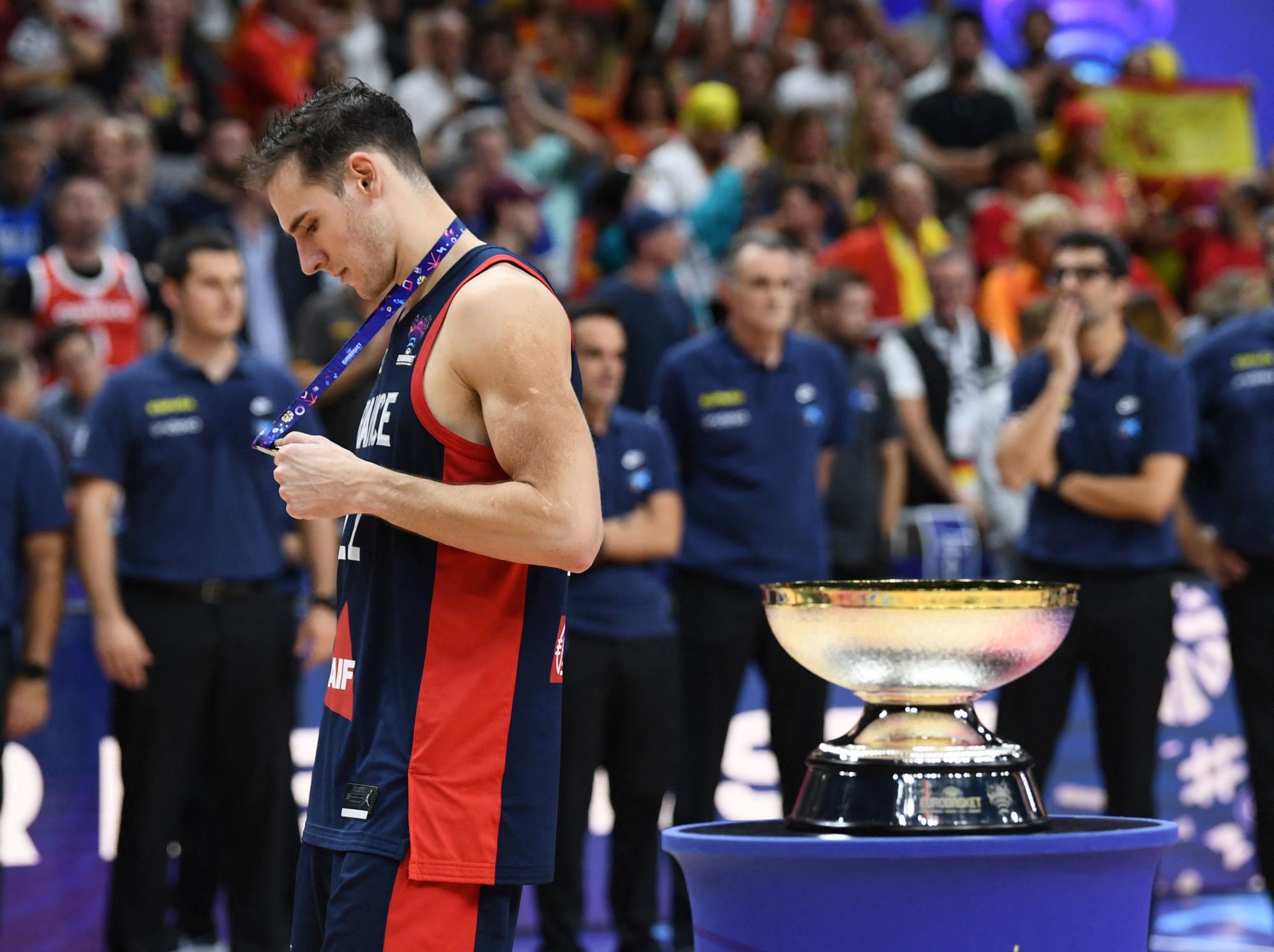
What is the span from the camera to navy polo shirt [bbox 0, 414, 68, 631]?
5.85 meters

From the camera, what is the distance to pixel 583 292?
10.0 meters

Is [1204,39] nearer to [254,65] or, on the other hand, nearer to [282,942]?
[254,65]

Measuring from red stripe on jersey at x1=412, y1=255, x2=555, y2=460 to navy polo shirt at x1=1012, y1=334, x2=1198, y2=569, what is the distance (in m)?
3.81

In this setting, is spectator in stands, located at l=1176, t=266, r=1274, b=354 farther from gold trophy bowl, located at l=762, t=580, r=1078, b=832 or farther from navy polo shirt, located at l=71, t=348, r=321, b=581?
gold trophy bowl, located at l=762, t=580, r=1078, b=832

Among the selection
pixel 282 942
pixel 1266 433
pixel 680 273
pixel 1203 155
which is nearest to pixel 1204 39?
pixel 1203 155

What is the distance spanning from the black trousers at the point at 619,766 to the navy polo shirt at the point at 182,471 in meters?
1.18

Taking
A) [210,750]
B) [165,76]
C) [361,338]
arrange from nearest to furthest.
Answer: [361,338]
[210,750]
[165,76]

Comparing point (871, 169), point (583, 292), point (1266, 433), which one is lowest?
point (1266, 433)

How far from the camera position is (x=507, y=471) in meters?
2.61

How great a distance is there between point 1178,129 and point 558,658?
13.0m

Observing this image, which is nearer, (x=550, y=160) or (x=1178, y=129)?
(x=550, y=160)

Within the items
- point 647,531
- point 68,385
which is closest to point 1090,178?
point 647,531

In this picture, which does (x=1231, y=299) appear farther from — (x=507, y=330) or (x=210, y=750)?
(x=507, y=330)

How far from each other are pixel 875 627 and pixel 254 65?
9717 mm
